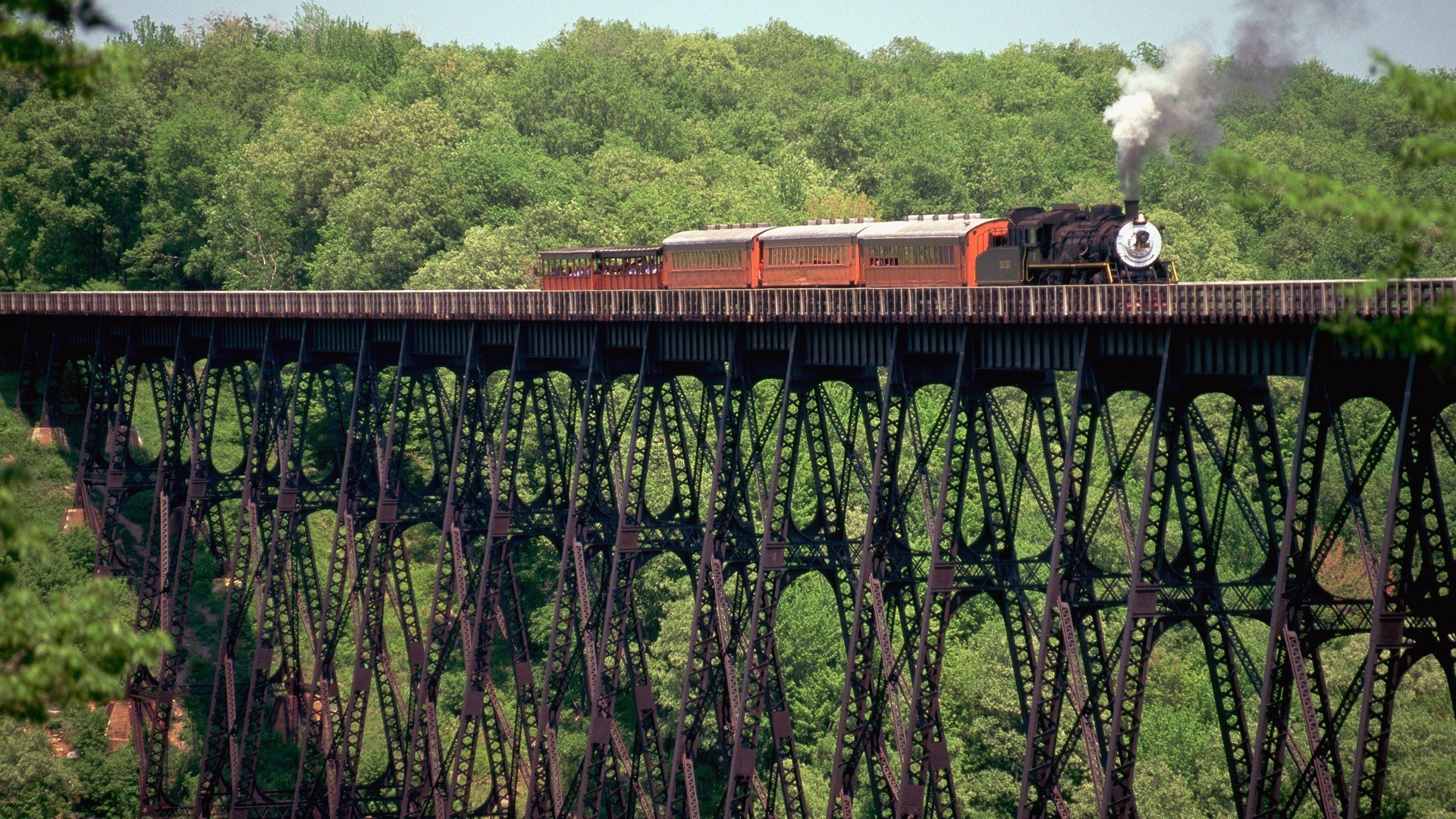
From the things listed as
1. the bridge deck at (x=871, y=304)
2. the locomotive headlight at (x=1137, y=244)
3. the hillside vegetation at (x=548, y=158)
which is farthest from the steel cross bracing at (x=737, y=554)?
the hillside vegetation at (x=548, y=158)

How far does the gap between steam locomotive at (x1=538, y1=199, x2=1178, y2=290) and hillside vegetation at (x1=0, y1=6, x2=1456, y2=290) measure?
34.5m

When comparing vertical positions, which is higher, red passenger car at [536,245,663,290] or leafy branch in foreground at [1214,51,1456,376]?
red passenger car at [536,245,663,290]

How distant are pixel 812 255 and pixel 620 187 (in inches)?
2051

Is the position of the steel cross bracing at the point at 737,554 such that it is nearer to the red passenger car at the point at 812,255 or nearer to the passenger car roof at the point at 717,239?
the red passenger car at the point at 812,255

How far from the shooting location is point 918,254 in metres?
35.4

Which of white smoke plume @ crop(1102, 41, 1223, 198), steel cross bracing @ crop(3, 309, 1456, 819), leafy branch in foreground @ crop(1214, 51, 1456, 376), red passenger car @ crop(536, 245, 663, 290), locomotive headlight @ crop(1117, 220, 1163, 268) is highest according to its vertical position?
white smoke plume @ crop(1102, 41, 1223, 198)

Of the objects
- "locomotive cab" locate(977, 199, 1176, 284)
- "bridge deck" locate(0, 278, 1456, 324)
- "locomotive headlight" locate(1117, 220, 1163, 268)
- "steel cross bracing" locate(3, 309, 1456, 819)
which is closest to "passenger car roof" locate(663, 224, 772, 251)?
"steel cross bracing" locate(3, 309, 1456, 819)

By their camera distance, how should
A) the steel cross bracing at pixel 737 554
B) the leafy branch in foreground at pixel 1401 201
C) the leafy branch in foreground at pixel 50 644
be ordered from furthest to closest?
1. the steel cross bracing at pixel 737 554
2. the leafy branch in foreground at pixel 50 644
3. the leafy branch in foreground at pixel 1401 201

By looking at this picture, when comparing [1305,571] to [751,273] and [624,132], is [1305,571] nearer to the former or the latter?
[751,273]

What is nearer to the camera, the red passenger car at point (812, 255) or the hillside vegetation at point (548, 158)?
the red passenger car at point (812, 255)

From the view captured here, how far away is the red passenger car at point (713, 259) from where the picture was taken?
3981 centimetres

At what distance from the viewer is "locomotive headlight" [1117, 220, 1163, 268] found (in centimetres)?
3153

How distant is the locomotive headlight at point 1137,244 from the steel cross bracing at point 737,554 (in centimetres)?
236

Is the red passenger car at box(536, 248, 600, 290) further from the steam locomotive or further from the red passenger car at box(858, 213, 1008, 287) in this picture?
the red passenger car at box(858, 213, 1008, 287)
